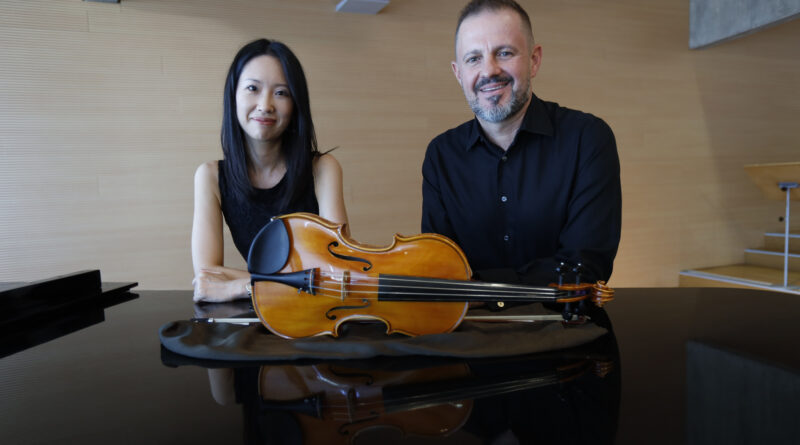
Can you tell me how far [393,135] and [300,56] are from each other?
2.56ft

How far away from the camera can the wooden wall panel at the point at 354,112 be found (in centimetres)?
276

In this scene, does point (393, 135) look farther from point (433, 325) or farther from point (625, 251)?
point (433, 325)

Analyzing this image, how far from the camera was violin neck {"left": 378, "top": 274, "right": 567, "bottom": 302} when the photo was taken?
2.84ft

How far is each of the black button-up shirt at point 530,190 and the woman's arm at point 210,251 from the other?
2.24 ft

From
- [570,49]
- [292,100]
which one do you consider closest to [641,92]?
[570,49]

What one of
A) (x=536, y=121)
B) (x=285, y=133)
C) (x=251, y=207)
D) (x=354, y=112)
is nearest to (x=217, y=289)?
(x=251, y=207)

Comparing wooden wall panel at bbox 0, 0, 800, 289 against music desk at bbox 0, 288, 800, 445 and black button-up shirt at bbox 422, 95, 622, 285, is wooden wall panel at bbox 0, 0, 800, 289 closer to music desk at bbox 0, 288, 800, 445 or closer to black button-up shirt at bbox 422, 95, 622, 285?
black button-up shirt at bbox 422, 95, 622, 285

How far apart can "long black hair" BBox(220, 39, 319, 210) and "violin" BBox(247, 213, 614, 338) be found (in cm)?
83

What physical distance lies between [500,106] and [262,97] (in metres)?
0.74

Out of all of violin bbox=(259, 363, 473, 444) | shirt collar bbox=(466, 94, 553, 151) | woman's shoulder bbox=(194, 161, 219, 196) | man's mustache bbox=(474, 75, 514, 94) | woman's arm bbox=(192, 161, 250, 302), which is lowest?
violin bbox=(259, 363, 473, 444)

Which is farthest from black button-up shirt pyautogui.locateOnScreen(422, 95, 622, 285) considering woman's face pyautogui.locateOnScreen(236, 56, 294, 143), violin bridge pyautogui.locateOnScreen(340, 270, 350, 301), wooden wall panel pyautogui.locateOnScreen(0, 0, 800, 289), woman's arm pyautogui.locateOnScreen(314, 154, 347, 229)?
wooden wall panel pyautogui.locateOnScreen(0, 0, 800, 289)

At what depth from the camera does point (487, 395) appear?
0.64 m

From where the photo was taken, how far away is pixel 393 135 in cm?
354

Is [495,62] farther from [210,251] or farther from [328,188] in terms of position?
[210,251]
